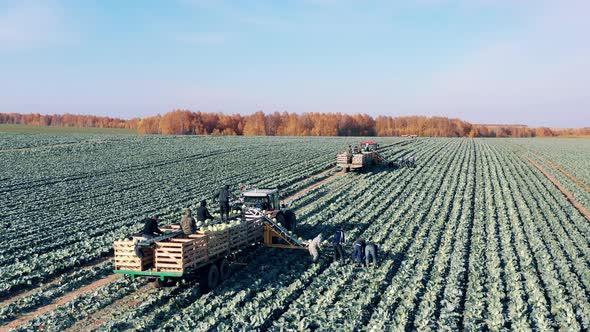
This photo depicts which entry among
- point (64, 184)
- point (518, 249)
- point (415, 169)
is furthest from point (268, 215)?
point (415, 169)

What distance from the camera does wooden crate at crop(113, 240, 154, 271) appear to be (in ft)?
46.6

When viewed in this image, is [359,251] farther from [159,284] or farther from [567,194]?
[567,194]

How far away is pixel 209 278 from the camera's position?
14.7 m

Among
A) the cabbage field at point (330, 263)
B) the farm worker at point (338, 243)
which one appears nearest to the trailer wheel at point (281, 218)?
the cabbage field at point (330, 263)

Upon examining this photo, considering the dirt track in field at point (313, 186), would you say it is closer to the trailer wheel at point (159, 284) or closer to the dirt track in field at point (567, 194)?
the trailer wheel at point (159, 284)

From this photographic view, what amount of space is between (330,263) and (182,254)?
592 centimetres

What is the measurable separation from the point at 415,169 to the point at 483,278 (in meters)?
32.1

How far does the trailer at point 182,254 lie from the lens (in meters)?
14.0

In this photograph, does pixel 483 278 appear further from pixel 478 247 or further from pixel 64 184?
pixel 64 184

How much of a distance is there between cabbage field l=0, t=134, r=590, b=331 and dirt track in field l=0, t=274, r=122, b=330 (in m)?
0.06

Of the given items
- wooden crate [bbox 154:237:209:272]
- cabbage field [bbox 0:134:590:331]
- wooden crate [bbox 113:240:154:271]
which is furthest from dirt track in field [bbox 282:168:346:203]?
wooden crate [bbox 113:240:154:271]

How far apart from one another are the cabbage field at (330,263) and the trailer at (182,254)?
544mm

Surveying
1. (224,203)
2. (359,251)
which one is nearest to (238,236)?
(224,203)

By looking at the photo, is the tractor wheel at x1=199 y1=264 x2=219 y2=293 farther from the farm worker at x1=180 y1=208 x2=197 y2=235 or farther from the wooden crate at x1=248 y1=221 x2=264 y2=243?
the wooden crate at x1=248 y1=221 x2=264 y2=243
